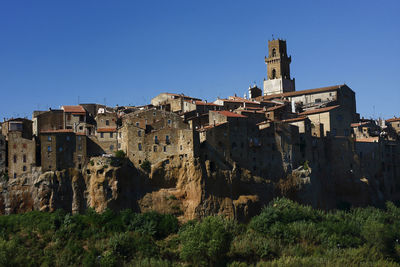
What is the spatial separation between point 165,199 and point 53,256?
14.4 m

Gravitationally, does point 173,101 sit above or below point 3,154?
above

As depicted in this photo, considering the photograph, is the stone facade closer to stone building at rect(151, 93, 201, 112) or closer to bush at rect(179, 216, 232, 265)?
bush at rect(179, 216, 232, 265)

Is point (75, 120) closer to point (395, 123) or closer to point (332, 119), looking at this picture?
point (332, 119)

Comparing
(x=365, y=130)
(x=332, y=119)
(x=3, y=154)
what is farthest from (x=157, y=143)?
(x=365, y=130)

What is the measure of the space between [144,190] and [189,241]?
10093 millimetres

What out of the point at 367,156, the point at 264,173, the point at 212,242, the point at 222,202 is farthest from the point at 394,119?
the point at 212,242

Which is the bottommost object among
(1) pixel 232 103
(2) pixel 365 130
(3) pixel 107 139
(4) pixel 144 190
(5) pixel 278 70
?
(4) pixel 144 190

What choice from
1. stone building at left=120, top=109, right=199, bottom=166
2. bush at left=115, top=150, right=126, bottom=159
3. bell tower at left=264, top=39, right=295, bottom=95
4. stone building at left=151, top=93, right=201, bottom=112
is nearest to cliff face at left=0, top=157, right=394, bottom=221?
bush at left=115, top=150, right=126, bottom=159

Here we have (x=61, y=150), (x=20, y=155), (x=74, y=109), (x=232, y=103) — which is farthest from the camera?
(x=232, y=103)

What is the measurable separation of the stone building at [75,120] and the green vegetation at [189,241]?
528 inches

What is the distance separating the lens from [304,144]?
86.3 meters

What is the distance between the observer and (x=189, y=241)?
6975cm

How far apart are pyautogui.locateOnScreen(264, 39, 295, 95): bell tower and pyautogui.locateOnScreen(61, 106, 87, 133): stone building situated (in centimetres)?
4658

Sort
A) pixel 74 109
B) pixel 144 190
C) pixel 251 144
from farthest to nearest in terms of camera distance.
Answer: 1. pixel 74 109
2. pixel 251 144
3. pixel 144 190
